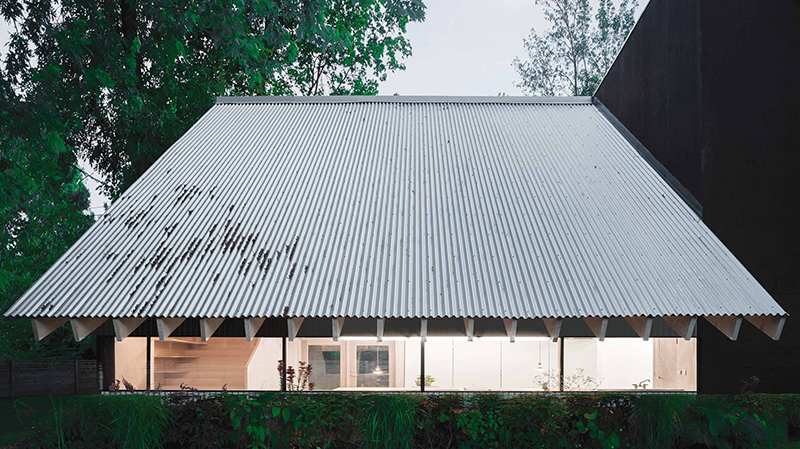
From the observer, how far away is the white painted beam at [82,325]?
8375 millimetres

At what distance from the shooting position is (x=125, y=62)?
1392cm

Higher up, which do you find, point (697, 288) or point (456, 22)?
point (456, 22)

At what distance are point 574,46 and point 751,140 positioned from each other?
25.1 metres

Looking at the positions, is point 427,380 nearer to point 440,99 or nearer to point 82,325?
point 82,325

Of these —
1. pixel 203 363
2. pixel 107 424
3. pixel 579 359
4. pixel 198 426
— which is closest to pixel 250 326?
pixel 198 426

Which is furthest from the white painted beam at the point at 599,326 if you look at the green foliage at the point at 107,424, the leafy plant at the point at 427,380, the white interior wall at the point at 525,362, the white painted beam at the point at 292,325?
the green foliage at the point at 107,424

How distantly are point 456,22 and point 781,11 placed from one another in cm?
6276

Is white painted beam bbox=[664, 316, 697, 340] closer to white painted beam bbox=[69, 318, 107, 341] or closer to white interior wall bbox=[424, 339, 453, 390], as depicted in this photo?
white interior wall bbox=[424, 339, 453, 390]

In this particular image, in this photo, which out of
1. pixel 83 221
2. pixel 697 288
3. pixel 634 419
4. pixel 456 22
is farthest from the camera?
pixel 456 22

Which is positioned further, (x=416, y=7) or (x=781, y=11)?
(x=416, y=7)

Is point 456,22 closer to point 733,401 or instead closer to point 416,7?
point 416,7

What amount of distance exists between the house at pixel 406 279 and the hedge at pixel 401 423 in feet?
3.43

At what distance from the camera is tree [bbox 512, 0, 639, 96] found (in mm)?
32656

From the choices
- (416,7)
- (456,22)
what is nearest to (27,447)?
(416,7)
